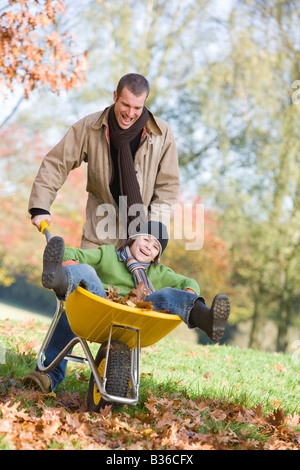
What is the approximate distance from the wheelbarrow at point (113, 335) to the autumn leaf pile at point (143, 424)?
0.19 m

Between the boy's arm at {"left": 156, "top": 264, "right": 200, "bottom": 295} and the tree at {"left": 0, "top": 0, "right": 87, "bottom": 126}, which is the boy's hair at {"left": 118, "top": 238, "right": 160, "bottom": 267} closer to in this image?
the boy's arm at {"left": 156, "top": 264, "right": 200, "bottom": 295}

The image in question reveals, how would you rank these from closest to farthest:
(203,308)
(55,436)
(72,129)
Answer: (55,436), (203,308), (72,129)

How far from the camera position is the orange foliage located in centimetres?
551

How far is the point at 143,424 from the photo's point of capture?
10.2ft

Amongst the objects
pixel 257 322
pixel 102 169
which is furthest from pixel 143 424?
pixel 257 322

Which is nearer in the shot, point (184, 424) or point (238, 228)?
point (184, 424)

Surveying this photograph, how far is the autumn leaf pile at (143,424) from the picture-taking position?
2707mm

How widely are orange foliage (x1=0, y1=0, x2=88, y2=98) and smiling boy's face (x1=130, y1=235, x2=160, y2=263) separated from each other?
10.8 feet

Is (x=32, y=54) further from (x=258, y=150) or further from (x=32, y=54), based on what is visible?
(x=258, y=150)

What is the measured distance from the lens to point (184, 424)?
307 centimetres

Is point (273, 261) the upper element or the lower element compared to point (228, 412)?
upper

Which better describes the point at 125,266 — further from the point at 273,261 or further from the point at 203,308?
the point at 273,261
